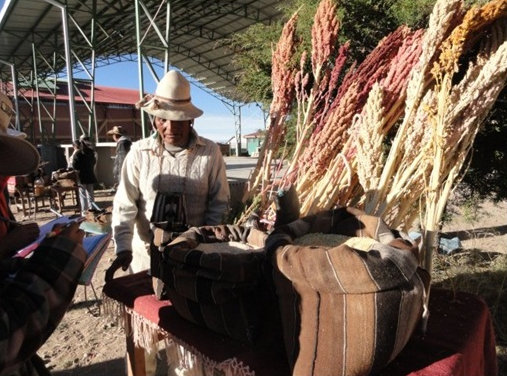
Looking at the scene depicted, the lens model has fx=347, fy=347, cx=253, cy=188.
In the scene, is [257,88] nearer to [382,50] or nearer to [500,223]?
[382,50]

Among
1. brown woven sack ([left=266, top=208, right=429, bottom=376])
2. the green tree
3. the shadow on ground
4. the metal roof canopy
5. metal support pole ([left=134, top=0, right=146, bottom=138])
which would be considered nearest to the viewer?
brown woven sack ([left=266, top=208, right=429, bottom=376])

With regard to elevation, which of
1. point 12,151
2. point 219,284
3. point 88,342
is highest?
point 12,151

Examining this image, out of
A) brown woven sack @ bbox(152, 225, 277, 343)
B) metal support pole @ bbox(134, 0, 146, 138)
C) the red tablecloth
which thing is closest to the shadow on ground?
the red tablecloth

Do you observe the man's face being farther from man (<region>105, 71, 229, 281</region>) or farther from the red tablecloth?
the red tablecloth

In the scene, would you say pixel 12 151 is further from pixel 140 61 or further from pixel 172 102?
pixel 140 61

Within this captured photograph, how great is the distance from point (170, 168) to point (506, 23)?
1.57 meters

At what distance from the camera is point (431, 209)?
1171 mm

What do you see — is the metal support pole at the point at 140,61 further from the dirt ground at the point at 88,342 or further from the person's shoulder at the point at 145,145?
the person's shoulder at the point at 145,145

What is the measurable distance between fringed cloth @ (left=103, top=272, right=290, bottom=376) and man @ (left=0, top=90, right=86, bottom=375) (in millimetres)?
342

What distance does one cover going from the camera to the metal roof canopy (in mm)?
8502

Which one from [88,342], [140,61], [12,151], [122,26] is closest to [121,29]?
[122,26]

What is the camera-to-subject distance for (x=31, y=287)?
2.67ft

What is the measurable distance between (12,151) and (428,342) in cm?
135

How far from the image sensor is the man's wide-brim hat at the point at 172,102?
1624 mm
